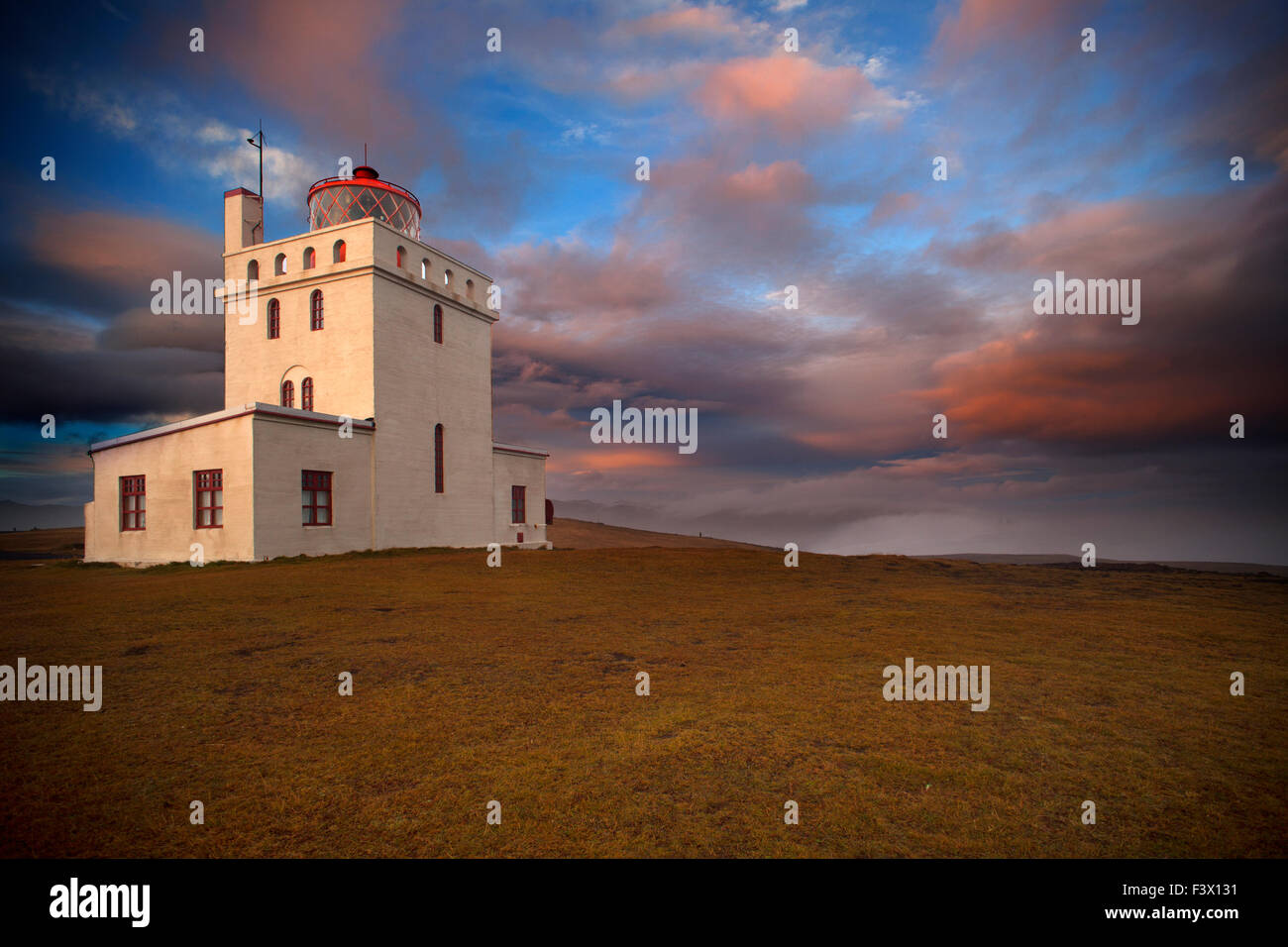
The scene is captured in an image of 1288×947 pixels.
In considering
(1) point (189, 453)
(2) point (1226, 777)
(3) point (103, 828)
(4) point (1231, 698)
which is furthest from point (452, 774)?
(1) point (189, 453)

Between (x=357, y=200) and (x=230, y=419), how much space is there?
14.1 m

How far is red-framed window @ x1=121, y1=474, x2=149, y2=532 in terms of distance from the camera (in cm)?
2348

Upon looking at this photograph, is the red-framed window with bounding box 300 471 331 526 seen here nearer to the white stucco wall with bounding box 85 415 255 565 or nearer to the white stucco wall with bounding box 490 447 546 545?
the white stucco wall with bounding box 85 415 255 565

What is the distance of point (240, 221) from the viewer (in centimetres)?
2995

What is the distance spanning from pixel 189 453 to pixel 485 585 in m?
13.8

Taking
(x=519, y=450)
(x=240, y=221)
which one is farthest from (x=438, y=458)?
(x=240, y=221)

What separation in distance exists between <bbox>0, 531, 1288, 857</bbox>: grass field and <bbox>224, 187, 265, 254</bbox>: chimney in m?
23.1

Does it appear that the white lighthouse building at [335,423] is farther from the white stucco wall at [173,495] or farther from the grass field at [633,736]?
the grass field at [633,736]

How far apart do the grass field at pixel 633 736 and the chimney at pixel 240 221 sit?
23.1 metres

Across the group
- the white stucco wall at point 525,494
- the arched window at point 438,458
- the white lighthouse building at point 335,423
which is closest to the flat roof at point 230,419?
the white lighthouse building at point 335,423

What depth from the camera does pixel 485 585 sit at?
1641 cm

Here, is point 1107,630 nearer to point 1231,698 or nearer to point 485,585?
point 1231,698

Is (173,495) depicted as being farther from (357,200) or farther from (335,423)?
(357,200)

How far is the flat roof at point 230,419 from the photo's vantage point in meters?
21.1
